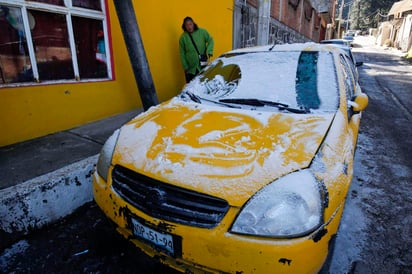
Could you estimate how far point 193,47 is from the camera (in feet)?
15.9

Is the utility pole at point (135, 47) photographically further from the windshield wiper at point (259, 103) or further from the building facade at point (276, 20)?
the building facade at point (276, 20)

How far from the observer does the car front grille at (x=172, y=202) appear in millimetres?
1385

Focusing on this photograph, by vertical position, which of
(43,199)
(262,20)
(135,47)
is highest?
(262,20)

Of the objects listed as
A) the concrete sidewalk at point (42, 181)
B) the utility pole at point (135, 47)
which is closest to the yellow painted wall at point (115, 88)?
the concrete sidewalk at point (42, 181)

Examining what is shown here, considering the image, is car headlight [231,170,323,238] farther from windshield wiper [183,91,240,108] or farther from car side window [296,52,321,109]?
windshield wiper [183,91,240,108]

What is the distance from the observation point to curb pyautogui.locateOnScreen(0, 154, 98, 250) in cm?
210

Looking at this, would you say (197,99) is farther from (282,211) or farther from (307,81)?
(282,211)

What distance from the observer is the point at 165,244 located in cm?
147

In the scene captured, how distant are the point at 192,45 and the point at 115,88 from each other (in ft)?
5.15

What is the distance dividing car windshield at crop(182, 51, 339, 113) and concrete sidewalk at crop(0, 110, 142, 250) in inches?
51.2

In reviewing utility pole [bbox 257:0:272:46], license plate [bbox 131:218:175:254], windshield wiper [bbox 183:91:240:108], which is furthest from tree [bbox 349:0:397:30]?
license plate [bbox 131:218:175:254]

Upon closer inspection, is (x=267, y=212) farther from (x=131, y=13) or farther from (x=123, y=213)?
(x=131, y=13)

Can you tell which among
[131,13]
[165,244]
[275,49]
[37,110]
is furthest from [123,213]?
[131,13]

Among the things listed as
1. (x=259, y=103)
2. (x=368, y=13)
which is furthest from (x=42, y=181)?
(x=368, y=13)
